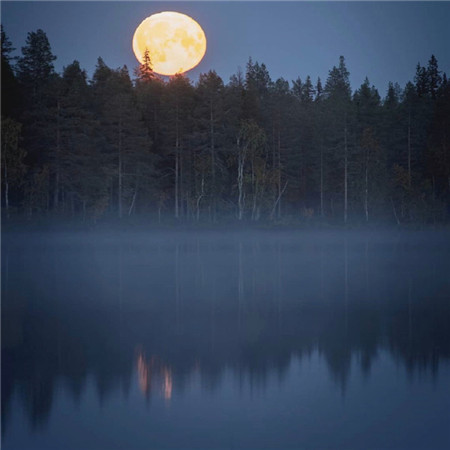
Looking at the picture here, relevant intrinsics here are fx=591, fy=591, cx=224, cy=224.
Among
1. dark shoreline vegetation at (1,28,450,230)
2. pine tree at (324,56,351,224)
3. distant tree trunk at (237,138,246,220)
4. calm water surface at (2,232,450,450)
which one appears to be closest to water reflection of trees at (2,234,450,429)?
calm water surface at (2,232,450,450)

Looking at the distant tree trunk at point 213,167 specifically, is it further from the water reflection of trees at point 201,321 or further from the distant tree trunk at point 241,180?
the water reflection of trees at point 201,321

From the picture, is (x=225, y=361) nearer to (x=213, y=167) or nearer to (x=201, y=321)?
(x=201, y=321)

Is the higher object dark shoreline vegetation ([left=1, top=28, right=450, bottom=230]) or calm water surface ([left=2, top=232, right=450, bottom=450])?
dark shoreline vegetation ([left=1, top=28, right=450, bottom=230])

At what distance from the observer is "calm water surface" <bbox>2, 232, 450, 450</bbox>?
6695 millimetres

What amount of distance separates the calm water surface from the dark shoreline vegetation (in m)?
29.1

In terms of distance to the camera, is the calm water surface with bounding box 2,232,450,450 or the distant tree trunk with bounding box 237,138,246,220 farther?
the distant tree trunk with bounding box 237,138,246,220

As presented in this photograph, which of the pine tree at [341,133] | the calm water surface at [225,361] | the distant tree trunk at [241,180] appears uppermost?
the pine tree at [341,133]

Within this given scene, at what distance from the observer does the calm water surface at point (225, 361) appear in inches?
264

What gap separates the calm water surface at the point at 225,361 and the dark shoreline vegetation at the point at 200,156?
1146 inches

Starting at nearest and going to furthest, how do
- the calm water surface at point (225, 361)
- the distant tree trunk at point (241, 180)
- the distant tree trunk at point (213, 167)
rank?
1. the calm water surface at point (225, 361)
2. the distant tree trunk at point (213, 167)
3. the distant tree trunk at point (241, 180)

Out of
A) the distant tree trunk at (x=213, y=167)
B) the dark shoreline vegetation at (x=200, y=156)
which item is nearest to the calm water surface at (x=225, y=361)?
the dark shoreline vegetation at (x=200, y=156)

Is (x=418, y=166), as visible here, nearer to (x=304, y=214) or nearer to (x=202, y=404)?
(x=304, y=214)

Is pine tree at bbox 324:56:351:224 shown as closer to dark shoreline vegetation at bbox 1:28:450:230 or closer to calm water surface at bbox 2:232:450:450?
dark shoreline vegetation at bbox 1:28:450:230

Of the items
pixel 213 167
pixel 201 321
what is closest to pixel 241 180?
pixel 213 167
